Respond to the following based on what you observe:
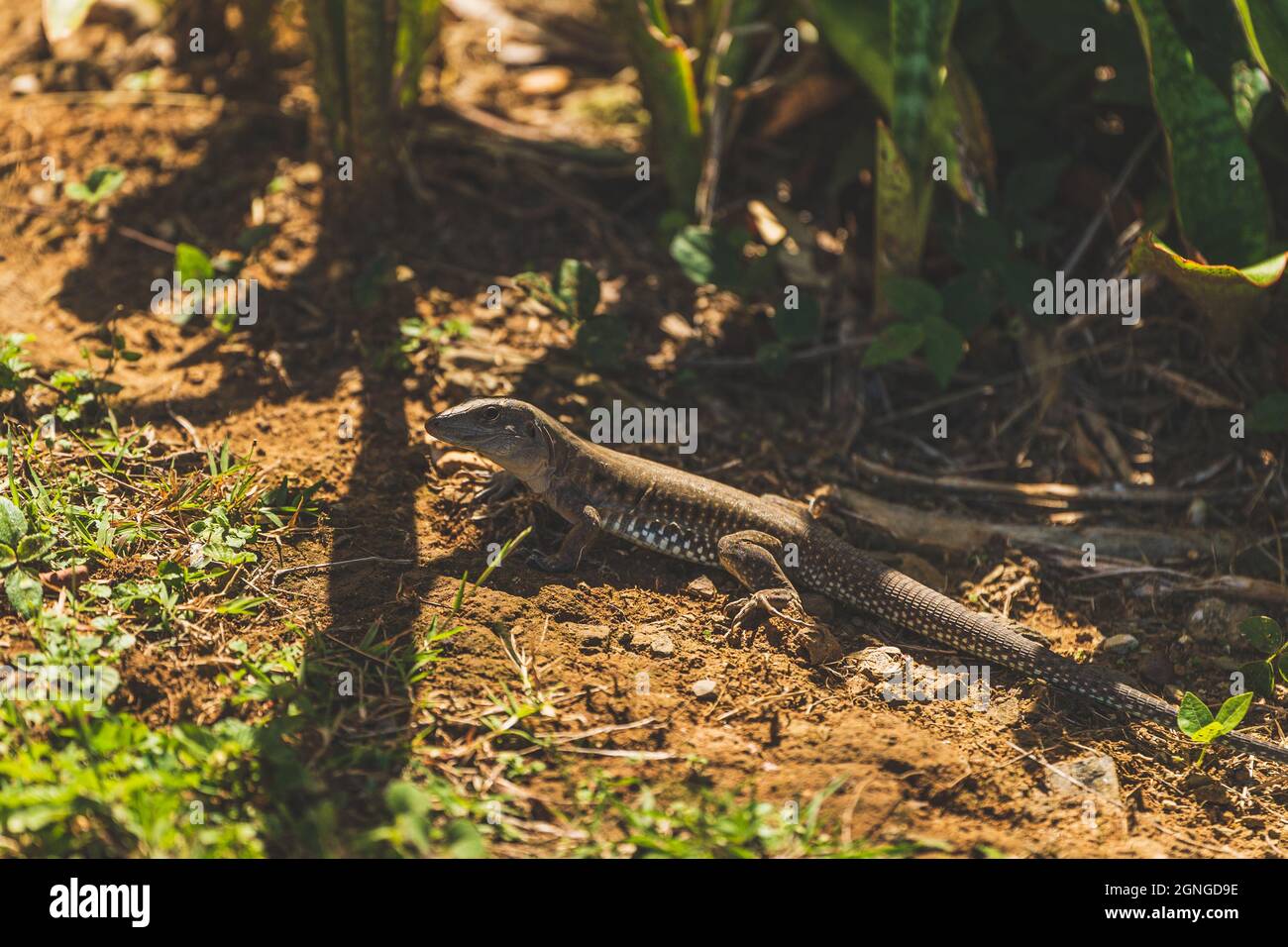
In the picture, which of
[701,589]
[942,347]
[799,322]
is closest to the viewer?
[701,589]

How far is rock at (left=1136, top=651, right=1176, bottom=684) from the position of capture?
495 centimetres

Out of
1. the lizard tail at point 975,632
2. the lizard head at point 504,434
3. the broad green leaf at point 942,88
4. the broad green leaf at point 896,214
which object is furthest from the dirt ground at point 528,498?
the broad green leaf at point 942,88

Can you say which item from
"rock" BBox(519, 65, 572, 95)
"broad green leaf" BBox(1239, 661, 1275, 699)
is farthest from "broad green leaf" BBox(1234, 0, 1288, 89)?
"rock" BBox(519, 65, 572, 95)

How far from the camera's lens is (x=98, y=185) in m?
Answer: 6.28

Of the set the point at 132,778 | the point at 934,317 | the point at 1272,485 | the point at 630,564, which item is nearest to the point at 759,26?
the point at 934,317

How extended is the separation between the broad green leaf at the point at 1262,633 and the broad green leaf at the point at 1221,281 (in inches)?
59.0

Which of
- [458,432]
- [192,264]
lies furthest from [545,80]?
[458,432]

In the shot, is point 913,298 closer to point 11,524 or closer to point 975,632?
point 975,632

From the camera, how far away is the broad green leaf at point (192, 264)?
5.79 metres

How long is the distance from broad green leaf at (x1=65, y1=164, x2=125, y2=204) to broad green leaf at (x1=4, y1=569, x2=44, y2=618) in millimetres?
2925

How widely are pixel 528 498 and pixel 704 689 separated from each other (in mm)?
1461

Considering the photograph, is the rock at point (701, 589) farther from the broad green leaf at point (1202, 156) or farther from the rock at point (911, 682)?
the broad green leaf at point (1202, 156)

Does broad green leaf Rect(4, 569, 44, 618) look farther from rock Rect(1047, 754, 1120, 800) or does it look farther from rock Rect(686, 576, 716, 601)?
rock Rect(1047, 754, 1120, 800)
